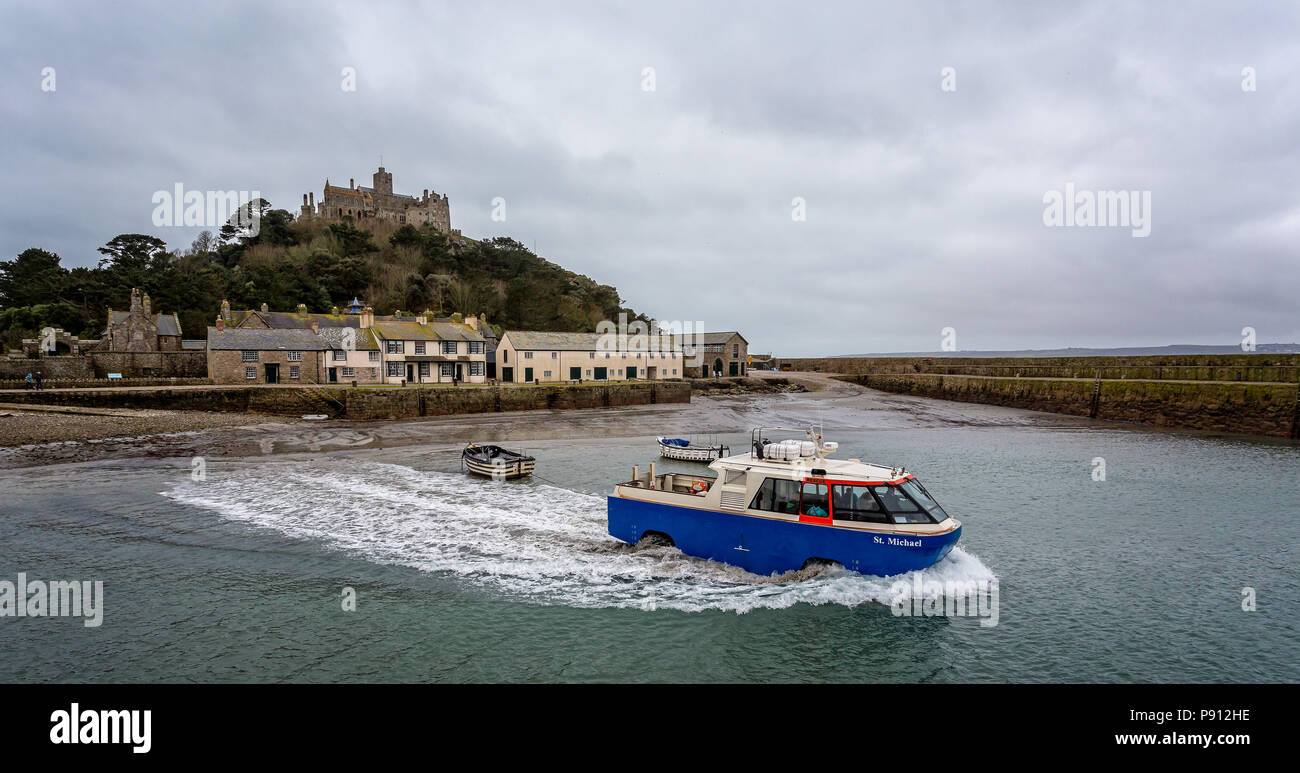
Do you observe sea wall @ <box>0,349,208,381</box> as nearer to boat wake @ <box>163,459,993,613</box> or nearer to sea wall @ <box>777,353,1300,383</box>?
boat wake @ <box>163,459,993,613</box>

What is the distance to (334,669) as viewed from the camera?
9.50 m

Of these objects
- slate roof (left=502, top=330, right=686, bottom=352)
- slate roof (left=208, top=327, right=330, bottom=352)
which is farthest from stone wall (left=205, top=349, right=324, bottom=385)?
slate roof (left=502, top=330, right=686, bottom=352)

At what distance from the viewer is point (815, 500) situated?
12.3 m

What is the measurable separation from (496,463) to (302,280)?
69.0 meters

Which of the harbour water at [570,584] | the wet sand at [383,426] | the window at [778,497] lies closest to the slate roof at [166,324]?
the wet sand at [383,426]

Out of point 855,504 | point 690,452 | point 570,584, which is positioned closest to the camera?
point 855,504

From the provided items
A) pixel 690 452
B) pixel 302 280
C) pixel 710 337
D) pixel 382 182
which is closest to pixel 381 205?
pixel 382 182

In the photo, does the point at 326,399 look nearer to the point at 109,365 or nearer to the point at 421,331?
the point at 421,331

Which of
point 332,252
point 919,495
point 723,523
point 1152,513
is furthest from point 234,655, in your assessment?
point 332,252

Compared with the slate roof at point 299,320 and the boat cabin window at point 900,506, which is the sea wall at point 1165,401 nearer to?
the boat cabin window at point 900,506

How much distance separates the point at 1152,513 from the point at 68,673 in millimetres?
26930

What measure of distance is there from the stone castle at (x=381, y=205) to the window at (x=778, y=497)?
12701 centimetres
